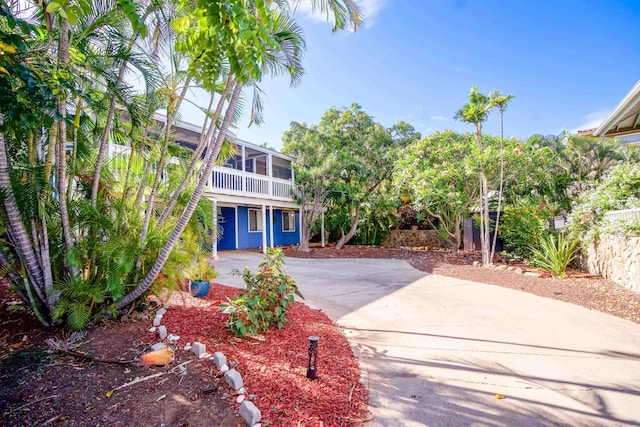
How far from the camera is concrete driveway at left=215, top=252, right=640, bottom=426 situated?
2365 mm

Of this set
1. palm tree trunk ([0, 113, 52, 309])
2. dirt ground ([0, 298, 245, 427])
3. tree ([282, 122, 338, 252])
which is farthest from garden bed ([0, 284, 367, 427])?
tree ([282, 122, 338, 252])

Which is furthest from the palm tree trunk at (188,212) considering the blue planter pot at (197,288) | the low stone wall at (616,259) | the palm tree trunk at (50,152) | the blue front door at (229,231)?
the blue front door at (229,231)

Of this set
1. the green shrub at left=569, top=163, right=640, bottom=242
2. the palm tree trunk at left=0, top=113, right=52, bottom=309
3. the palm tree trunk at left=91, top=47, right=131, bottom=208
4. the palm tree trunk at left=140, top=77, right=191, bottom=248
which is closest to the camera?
the palm tree trunk at left=0, top=113, right=52, bottom=309

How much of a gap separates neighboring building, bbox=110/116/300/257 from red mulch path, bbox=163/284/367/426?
7.20 m

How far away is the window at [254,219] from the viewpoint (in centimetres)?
1609

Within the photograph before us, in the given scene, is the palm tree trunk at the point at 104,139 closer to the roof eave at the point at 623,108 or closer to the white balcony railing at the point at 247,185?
the white balcony railing at the point at 247,185

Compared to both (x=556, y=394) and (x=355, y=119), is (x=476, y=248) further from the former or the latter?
(x=556, y=394)

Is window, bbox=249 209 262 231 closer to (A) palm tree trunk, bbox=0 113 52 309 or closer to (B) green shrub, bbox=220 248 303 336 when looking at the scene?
(B) green shrub, bbox=220 248 303 336

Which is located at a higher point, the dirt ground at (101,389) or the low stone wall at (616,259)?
the low stone wall at (616,259)

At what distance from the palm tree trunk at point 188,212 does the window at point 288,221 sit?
1454 cm

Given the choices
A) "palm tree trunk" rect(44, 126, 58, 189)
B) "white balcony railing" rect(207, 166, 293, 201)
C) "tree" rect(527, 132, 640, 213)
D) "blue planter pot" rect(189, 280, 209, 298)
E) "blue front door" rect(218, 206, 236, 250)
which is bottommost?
"blue planter pot" rect(189, 280, 209, 298)

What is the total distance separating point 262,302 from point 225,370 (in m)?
1.05

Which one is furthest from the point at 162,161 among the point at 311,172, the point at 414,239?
the point at 414,239

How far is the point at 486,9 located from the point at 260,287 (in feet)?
30.5
